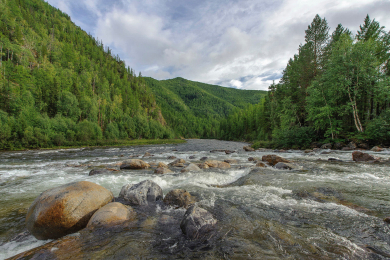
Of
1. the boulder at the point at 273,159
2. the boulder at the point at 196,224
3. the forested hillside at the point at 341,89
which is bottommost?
the boulder at the point at 273,159

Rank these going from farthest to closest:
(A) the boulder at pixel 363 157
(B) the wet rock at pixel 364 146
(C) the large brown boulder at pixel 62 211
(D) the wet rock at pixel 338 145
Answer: (D) the wet rock at pixel 338 145, (B) the wet rock at pixel 364 146, (A) the boulder at pixel 363 157, (C) the large brown boulder at pixel 62 211

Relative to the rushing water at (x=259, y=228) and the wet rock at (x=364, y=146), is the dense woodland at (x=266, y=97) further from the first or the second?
the rushing water at (x=259, y=228)

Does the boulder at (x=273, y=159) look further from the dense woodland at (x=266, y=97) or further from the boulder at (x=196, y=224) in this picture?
the dense woodland at (x=266, y=97)

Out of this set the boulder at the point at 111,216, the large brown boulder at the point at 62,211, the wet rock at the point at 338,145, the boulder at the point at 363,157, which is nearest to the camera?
the large brown boulder at the point at 62,211

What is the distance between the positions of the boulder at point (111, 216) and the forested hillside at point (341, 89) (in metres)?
26.9

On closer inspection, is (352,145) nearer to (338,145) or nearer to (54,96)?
(338,145)

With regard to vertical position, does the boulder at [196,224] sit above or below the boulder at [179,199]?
above

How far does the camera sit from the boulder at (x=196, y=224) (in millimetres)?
4055

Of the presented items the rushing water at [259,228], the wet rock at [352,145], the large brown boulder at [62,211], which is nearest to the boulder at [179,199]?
the rushing water at [259,228]

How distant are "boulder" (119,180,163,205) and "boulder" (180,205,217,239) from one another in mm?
2465

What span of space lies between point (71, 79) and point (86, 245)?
80.5 m

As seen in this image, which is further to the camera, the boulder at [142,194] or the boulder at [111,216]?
the boulder at [142,194]

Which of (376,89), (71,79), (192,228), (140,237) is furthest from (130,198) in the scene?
(71,79)

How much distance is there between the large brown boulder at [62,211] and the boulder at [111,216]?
402 mm
